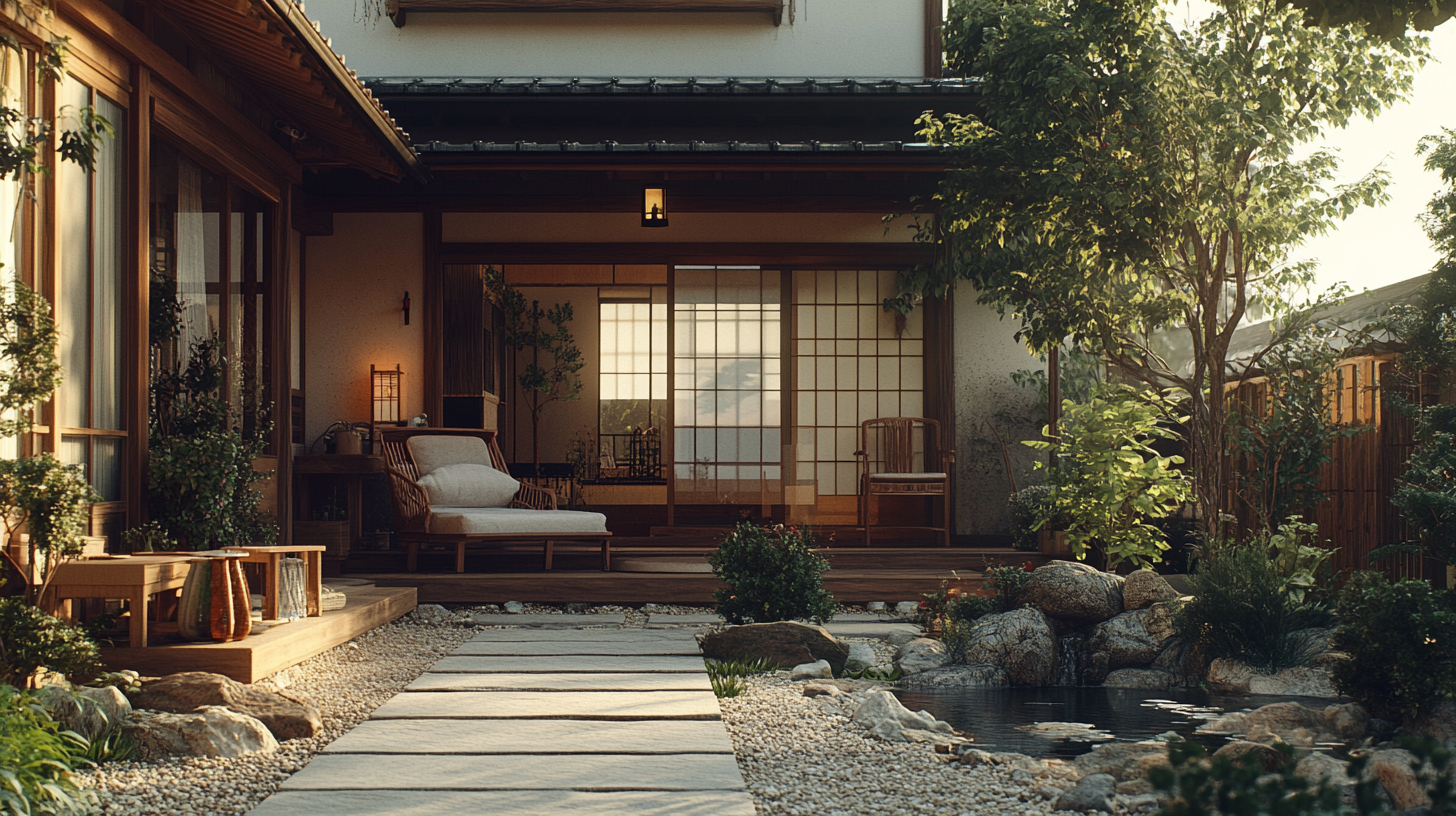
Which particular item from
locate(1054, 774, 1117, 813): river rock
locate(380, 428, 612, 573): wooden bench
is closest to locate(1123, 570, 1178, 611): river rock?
locate(1054, 774, 1117, 813): river rock

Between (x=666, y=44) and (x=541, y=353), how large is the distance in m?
3.95

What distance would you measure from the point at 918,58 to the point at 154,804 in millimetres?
7902

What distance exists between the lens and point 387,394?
7.98 metres

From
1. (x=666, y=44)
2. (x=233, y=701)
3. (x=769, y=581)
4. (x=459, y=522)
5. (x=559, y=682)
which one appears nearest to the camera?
(x=233, y=701)

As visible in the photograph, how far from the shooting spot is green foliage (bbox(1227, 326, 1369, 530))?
6160 millimetres

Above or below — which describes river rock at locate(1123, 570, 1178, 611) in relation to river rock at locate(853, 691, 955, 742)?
above

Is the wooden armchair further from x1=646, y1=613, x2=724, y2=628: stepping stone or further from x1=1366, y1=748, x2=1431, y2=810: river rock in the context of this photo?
x1=1366, y1=748, x2=1431, y2=810: river rock

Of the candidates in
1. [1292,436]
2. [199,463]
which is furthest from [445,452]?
[1292,436]

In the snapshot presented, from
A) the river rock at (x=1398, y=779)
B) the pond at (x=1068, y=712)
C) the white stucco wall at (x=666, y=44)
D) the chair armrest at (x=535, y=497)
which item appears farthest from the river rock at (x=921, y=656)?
the white stucco wall at (x=666, y=44)

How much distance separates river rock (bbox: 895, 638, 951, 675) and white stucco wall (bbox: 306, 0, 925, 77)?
17.5 ft

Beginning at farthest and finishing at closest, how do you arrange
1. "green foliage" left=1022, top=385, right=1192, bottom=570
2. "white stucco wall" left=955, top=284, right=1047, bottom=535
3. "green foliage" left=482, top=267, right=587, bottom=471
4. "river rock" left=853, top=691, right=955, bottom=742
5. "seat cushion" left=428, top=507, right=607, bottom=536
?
"green foliage" left=482, top=267, right=587, bottom=471 < "white stucco wall" left=955, top=284, right=1047, bottom=535 < "seat cushion" left=428, top=507, right=607, bottom=536 < "green foliage" left=1022, top=385, right=1192, bottom=570 < "river rock" left=853, top=691, right=955, bottom=742

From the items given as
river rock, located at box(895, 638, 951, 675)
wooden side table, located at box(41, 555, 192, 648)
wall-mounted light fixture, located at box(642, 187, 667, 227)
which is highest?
wall-mounted light fixture, located at box(642, 187, 667, 227)

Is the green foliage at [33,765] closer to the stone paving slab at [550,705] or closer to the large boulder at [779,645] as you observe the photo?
the stone paving slab at [550,705]

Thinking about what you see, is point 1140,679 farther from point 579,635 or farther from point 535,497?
point 535,497
